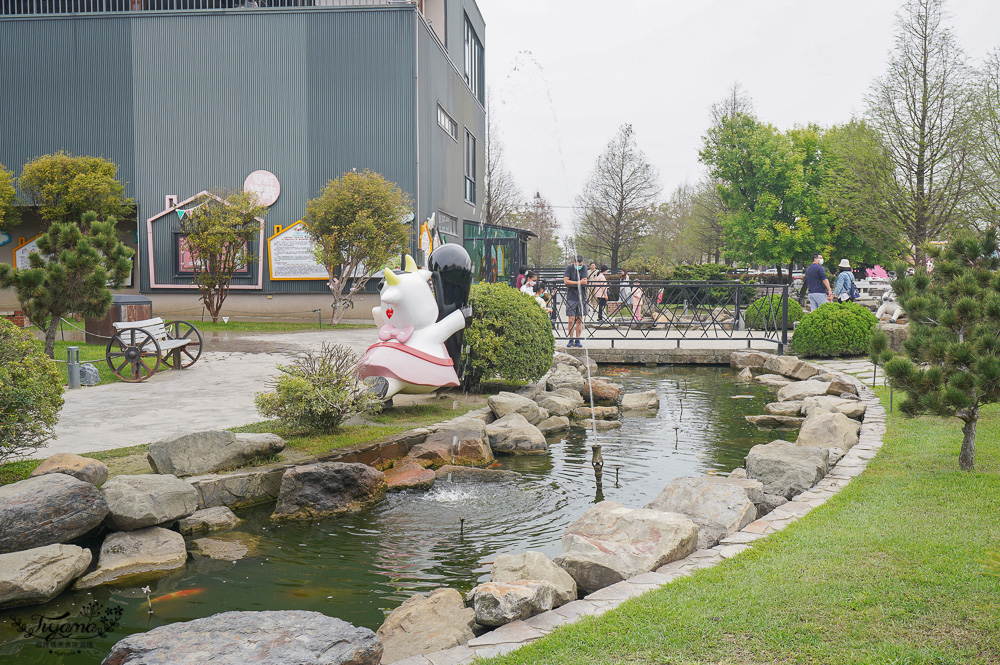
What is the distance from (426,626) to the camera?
166 inches

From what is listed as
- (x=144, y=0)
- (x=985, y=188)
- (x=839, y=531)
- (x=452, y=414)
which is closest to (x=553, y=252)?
(x=144, y=0)

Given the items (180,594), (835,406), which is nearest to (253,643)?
(180,594)

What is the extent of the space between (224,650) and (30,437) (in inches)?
136

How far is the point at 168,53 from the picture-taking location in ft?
75.0

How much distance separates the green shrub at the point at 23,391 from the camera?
576 cm

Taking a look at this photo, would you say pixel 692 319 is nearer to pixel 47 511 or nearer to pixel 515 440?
pixel 515 440

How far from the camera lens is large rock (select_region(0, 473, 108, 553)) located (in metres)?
4.93

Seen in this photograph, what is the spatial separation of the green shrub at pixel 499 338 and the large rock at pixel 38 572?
6121 mm

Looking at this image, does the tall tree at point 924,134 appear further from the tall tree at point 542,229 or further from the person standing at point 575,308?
the tall tree at point 542,229

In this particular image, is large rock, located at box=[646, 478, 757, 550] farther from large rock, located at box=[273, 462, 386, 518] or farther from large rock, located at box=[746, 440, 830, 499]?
large rock, located at box=[273, 462, 386, 518]

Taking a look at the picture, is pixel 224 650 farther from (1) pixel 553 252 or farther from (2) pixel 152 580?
(1) pixel 553 252

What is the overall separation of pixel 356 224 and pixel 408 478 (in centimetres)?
1303

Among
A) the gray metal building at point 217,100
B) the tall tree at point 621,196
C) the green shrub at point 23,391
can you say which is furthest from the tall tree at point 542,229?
the green shrub at point 23,391

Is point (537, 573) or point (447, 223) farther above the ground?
point (447, 223)
